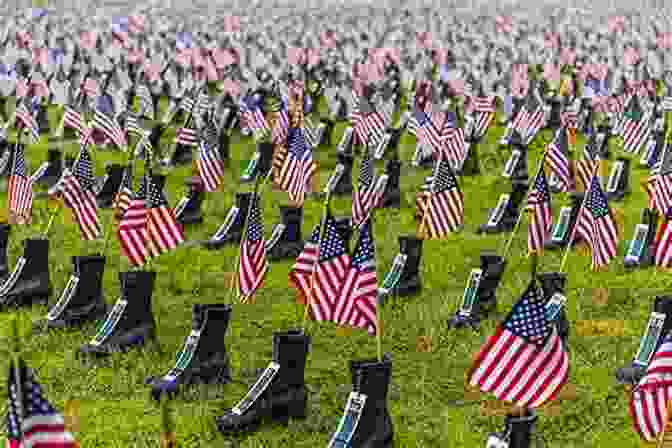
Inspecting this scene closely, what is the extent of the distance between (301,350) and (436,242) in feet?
19.7

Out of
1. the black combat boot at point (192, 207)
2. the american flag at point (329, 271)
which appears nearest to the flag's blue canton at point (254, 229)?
the american flag at point (329, 271)

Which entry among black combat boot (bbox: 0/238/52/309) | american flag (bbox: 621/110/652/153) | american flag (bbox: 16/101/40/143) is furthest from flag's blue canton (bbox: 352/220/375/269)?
american flag (bbox: 621/110/652/153)

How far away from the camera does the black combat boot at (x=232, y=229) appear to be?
1455 cm

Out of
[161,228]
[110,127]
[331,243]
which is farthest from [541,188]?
[110,127]

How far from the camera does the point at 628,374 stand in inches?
402

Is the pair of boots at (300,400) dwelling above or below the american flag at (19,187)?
below

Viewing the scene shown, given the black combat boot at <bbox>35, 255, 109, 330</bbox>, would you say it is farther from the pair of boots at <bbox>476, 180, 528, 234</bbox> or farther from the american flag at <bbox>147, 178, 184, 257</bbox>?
the pair of boots at <bbox>476, 180, 528, 234</bbox>

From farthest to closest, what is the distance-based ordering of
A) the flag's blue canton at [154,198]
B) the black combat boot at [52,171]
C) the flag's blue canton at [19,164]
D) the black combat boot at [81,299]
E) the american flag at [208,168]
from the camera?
the black combat boot at [52,171] < the american flag at [208,168] < the flag's blue canton at [19,164] < the black combat boot at [81,299] < the flag's blue canton at [154,198]

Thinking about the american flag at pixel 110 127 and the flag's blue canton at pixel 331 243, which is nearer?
the flag's blue canton at pixel 331 243

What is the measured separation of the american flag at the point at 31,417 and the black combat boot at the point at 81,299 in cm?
549

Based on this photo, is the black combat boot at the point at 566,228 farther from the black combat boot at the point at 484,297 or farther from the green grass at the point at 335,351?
the black combat boot at the point at 484,297

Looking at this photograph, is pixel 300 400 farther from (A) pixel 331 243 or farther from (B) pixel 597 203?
(B) pixel 597 203

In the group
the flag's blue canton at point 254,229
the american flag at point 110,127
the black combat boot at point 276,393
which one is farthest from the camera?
the american flag at point 110,127

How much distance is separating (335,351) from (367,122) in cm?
832
